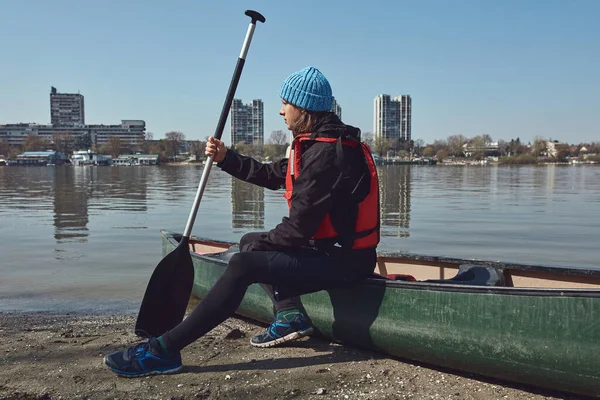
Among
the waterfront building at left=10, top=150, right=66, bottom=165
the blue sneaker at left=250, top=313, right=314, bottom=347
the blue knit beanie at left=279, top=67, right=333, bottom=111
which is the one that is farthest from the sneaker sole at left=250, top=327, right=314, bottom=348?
the waterfront building at left=10, top=150, right=66, bottom=165

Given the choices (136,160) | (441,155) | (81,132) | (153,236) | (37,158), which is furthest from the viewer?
(81,132)

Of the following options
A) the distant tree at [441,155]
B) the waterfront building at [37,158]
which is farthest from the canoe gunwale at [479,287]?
the distant tree at [441,155]

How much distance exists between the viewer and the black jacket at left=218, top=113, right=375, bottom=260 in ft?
10.6

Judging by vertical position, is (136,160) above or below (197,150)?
below

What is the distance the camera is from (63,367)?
140 inches

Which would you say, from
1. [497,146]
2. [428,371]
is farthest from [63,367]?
[497,146]

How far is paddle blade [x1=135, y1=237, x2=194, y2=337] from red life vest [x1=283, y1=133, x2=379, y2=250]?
48.2 inches

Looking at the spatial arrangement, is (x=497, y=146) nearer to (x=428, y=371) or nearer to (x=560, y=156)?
(x=560, y=156)

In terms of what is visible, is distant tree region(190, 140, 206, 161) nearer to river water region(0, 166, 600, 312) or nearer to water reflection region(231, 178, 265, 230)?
water reflection region(231, 178, 265, 230)

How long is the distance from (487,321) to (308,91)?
1810 mm

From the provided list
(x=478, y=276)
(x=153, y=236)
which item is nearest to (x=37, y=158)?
(x=153, y=236)

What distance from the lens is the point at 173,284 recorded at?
4.08m

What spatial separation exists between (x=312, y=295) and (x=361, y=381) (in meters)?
0.89

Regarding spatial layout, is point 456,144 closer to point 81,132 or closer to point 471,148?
point 471,148
